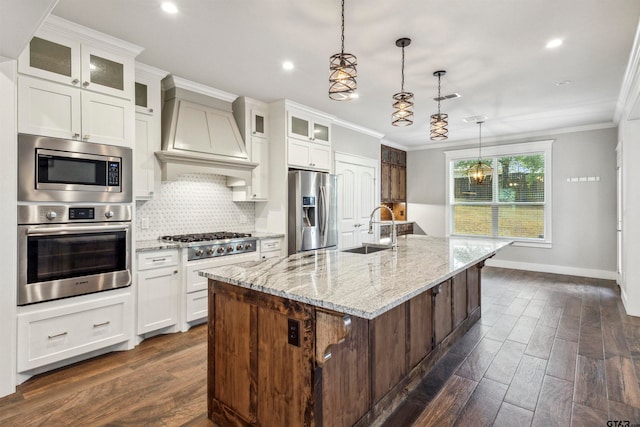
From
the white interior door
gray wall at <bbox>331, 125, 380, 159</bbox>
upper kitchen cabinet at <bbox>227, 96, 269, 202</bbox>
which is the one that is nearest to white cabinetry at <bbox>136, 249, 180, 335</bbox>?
upper kitchen cabinet at <bbox>227, 96, 269, 202</bbox>

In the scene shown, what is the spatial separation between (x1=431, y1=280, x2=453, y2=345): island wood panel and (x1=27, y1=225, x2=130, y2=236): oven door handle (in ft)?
8.91

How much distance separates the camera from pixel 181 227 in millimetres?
4043

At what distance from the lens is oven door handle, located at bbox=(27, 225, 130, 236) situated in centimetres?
250

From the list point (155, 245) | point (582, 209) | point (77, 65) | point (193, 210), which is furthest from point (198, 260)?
point (582, 209)

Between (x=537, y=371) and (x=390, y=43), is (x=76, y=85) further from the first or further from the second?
(x=537, y=371)

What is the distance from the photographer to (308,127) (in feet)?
15.8

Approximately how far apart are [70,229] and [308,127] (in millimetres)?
3117

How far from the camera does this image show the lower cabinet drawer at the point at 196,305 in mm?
3539

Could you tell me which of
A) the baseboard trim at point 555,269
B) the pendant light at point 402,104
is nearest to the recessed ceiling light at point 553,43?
the pendant light at point 402,104

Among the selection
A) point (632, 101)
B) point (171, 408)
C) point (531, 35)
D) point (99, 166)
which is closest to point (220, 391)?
point (171, 408)

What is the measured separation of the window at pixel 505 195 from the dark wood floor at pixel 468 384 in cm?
298

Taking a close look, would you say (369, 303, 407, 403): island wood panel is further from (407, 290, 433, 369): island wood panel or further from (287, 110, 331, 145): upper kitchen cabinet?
(287, 110, 331, 145): upper kitchen cabinet

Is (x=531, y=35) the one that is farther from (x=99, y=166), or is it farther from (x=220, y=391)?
(x=99, y=166)

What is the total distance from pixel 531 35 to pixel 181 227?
13.0 ft
